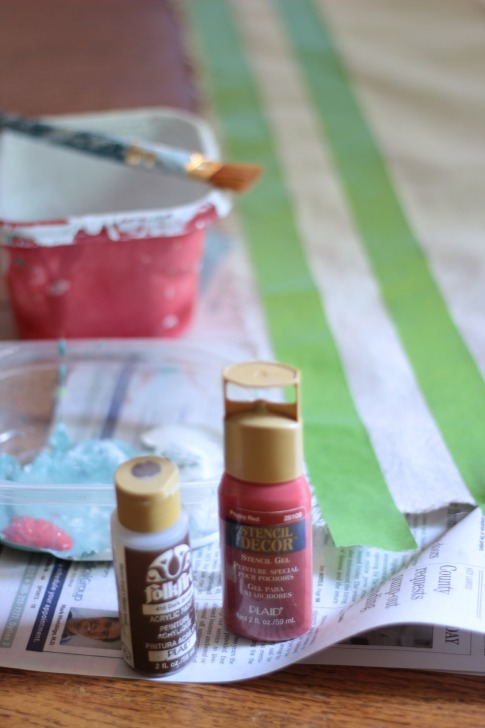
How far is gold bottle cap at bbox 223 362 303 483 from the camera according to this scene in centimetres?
57

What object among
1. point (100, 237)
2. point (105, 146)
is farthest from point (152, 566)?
point (105, 146)

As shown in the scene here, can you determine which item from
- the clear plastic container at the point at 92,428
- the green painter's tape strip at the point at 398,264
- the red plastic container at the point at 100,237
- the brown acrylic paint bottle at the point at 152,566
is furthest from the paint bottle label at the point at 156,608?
the red plastic container at the point at 100,237

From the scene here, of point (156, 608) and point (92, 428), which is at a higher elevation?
point (156, 608)

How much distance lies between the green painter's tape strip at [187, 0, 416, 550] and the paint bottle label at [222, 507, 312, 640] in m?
0.09

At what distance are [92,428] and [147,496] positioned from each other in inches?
13.7

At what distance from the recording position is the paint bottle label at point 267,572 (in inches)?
23.6

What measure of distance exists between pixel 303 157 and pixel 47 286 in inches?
20.7

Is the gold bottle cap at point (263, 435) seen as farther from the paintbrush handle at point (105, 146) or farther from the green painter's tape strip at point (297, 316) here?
the paintbrush handle at point (105, 146)

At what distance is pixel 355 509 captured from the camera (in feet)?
2.46

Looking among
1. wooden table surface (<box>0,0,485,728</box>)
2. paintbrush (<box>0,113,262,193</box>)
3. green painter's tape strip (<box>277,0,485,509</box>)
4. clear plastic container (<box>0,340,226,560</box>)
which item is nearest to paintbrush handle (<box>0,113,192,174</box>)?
paintbrush (<box>0,113,262,193</box>)

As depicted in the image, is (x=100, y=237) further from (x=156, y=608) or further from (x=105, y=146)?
(x=156, y=608)

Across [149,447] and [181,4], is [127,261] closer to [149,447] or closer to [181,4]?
[149,447]

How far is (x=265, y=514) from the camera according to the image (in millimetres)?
592

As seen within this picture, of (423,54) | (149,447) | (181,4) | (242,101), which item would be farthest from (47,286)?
(181,4)
